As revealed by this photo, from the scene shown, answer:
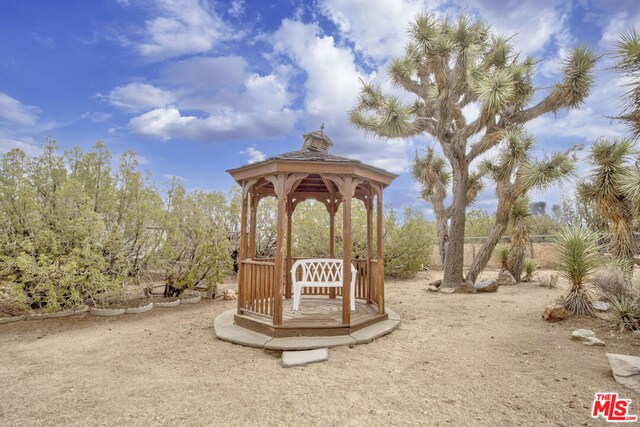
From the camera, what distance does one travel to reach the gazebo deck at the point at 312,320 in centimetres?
496

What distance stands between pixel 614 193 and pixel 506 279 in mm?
4019

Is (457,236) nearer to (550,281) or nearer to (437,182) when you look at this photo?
(550,281)

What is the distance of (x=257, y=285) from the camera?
18.0 ft

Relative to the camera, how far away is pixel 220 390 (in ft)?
11.0

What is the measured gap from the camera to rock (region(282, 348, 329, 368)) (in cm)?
402

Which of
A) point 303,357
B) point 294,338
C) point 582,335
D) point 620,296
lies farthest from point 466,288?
point 303,357

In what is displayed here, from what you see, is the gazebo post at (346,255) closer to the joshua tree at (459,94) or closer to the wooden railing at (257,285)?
the wooden railing at (257,285)

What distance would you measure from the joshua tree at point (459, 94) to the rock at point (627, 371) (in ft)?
21.2

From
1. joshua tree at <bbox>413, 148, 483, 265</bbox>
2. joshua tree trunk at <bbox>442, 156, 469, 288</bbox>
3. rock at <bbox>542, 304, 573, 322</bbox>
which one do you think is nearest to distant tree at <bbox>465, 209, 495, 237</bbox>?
joshua tree at <bbox>413, 148, 483, 265</bbox>

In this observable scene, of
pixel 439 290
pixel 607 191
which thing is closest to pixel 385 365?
pixel 439 290

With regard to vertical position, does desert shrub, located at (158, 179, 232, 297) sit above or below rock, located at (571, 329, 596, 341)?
above

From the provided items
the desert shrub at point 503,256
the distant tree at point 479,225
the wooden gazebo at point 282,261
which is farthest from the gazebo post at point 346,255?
the distant tree at point 479,225

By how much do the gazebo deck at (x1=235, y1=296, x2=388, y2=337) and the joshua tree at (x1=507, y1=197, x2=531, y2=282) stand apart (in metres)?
7.22

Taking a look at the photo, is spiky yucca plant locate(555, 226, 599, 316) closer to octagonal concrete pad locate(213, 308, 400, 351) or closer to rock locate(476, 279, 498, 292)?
rock locate(476, 279, 498, 292)
